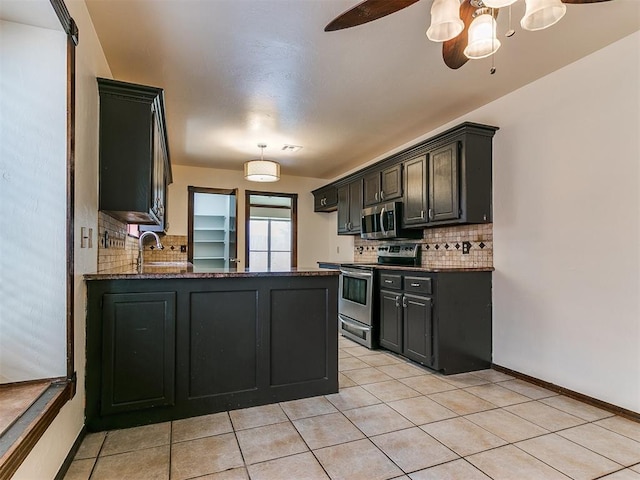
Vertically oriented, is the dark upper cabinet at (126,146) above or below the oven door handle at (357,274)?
above

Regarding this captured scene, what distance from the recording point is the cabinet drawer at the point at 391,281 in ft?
12.2

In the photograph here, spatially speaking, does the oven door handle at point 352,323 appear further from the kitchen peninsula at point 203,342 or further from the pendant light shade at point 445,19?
the pendant light shade at point 445,19

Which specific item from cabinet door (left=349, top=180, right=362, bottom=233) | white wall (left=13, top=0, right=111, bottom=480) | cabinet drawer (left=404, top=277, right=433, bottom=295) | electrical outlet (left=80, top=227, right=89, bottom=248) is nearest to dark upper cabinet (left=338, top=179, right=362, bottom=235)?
cabinet door (left=349, top=180, right=362, bottom=233)

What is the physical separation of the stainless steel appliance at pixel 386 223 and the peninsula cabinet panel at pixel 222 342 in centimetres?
223

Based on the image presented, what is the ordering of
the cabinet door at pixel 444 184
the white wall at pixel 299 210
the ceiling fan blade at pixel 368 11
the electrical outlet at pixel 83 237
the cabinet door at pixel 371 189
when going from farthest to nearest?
the white wall at pixel 299 210, the cabinet door at pixel 371 189, the cabinet door at pixel 444 184, the electrical outlet at pixel 83 237, the ceiling fan blade at pixel 368 11

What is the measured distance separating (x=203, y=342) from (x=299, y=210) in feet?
14.5

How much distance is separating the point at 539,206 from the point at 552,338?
1.06m

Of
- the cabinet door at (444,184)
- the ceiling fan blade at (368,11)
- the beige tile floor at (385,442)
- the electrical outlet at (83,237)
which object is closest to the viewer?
the ceiling fan blade at (368,11)

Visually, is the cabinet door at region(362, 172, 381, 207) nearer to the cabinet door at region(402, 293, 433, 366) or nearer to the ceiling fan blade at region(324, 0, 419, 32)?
the cabinet door at region(402, 293, 433, 366)

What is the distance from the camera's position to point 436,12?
5.22 feet

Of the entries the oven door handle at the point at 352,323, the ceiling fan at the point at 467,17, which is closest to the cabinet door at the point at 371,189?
the oven door handle at the point at 352,323

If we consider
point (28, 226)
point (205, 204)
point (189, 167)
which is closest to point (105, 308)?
Answer: point (28, 226)

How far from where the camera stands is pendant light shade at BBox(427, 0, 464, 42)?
1557 mm

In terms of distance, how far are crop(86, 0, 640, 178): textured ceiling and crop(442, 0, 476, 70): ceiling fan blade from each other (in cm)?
32
